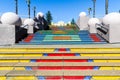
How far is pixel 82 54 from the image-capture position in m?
11.7

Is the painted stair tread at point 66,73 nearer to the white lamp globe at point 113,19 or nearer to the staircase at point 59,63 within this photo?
the staircase at point 59,63

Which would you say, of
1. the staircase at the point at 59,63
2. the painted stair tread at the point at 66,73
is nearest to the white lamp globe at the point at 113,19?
the staircase at the point at 59,63

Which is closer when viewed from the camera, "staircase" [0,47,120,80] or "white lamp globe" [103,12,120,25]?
"staircase" [0,47,120,80]

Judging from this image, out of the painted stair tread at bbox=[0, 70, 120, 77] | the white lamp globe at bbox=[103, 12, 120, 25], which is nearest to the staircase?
the painted stair tread at bbox=[0, 70, 120, 77]

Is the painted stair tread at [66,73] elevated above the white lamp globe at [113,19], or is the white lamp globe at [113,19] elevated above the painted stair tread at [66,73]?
the white lamp globe at [113,19]

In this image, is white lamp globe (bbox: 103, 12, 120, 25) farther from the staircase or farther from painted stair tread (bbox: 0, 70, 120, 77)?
painted stair tread (bbox: 0, 70, 120, 77)

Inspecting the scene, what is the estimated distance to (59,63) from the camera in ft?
34.1

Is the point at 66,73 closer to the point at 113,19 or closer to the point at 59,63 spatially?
the point at 59,63

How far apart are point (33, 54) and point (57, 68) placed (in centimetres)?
216

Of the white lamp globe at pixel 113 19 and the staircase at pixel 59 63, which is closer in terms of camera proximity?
the staircase at pixel 59 63

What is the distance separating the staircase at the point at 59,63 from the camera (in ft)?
29.6

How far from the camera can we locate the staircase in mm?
9031

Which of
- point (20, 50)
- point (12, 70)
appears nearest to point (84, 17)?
point (20, 50)

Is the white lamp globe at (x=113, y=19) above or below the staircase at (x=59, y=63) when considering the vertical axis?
above
